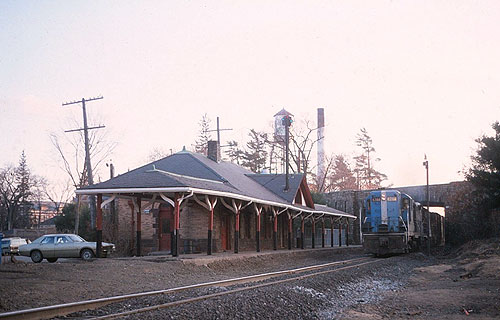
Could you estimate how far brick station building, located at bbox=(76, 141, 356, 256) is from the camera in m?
19.8

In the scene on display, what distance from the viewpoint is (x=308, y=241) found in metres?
42.5

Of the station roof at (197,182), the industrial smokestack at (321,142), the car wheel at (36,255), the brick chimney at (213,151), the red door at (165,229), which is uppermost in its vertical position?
the industrial smokestack at (321,142)

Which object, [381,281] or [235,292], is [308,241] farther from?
[235,292]

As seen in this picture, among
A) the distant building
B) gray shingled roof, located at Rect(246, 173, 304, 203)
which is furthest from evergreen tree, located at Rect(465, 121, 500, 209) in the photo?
the distant building

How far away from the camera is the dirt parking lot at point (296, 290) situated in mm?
9453

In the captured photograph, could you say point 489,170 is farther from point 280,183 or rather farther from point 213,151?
point 213,151

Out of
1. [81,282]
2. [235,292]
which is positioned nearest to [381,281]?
[235,292]

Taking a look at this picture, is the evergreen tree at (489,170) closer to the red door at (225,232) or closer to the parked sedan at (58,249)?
the red door at (225,232)

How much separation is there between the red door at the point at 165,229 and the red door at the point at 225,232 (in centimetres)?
270

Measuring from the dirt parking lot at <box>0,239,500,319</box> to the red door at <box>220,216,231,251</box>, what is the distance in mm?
8346

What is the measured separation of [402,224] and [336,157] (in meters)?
43.7

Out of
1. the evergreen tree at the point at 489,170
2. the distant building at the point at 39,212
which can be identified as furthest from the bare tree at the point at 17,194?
the evergreen tree at the point at 489,170

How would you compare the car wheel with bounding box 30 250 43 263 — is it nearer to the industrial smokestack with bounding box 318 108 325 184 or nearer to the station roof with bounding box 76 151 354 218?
the station roof with bounding box 76 151 354 218

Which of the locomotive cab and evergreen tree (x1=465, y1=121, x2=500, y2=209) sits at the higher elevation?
evergreen tree (x1=465, y1=121, x2=500, y2=209)
